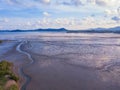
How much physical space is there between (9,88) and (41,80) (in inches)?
156

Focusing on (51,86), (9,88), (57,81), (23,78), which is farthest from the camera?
(23,78)

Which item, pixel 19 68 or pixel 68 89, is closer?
pixel 68 89

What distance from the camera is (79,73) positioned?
20.8 meters

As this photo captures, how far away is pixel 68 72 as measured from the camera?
21.2 metres

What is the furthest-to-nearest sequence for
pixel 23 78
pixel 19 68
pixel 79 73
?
pixel 19 68
pixel 79 73
pixel 23 78

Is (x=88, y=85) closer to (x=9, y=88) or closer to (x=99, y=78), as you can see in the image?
(x=99, y=78)

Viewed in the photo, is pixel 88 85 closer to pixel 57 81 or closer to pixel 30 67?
pixel 57 81

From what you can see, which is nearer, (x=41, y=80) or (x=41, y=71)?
A: (x=41, y=80)

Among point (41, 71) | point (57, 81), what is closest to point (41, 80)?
point (57, 81)

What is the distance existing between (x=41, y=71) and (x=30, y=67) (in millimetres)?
2587

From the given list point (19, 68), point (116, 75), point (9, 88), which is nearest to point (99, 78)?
point (116, 75)

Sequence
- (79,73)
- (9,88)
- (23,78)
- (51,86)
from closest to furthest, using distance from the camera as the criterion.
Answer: (9,88) → (51,86) → (23,78) → (79,73)

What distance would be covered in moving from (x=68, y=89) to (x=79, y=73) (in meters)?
5.00

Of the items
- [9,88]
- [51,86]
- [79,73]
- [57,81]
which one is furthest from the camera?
[79,73]
